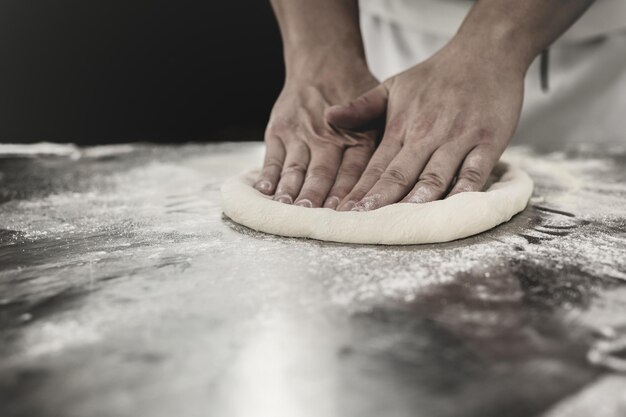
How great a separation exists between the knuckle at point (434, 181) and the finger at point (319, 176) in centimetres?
22

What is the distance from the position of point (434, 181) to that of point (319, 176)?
0.27 m

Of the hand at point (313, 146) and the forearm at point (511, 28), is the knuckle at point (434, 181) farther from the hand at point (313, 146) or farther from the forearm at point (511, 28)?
the forearm at point (511, 28)

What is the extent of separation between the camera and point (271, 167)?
1.42m

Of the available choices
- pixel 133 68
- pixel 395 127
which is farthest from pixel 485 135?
pixel 133 68

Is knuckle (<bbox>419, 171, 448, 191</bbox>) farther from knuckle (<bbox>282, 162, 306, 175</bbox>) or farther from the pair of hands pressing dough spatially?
knuckle (<bbox>282, 162, 306, 175</bbox>)

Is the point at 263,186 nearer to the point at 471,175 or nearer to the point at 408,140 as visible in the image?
the point at 408,140

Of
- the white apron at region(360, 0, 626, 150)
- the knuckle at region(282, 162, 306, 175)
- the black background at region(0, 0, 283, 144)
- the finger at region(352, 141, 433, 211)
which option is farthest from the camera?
the black background at region(0, 0, 283, 144)

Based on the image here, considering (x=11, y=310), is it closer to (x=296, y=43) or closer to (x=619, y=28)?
(x=296, y=43)

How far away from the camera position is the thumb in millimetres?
1367

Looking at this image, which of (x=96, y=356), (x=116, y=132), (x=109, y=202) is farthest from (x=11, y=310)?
(x=116, y=132)

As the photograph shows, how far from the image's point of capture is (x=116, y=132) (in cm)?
329

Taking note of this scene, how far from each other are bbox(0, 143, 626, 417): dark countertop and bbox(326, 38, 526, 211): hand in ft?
0.53

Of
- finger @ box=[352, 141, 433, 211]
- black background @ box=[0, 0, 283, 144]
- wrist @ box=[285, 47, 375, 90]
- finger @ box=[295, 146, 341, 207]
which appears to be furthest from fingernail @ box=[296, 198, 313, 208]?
black background @ box=[0, 0, 283, 144]

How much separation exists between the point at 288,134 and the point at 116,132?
2.08 metres
